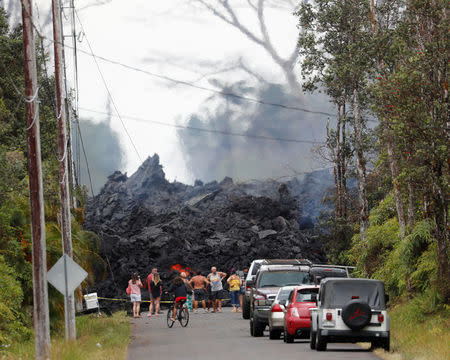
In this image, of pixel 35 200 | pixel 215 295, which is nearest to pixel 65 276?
A: pixel 35 200

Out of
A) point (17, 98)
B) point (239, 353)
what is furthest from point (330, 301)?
point (17, 98)

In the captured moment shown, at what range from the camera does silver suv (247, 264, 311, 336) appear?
25.0 meters

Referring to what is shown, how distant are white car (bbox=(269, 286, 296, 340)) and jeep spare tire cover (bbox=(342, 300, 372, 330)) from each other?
15.3 ft

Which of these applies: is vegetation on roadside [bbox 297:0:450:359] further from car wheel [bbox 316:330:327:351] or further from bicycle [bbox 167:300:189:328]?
bicycle [bbox 167:300:189:328]

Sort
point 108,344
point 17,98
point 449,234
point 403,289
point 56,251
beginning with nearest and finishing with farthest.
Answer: point 108,344
point 449,234
point 56,251
point 403,289
point 17,98

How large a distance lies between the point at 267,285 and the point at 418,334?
6.95 metres

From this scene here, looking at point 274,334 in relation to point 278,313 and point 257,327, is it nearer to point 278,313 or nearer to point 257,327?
point 278,313

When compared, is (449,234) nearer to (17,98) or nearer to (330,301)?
(330,301)

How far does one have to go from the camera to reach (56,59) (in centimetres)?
2636

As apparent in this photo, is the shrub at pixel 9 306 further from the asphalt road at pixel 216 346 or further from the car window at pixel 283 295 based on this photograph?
the car window at pixel 283 295

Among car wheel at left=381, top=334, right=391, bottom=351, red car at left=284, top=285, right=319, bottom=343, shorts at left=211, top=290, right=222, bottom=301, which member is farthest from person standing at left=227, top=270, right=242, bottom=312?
car wheel at left=381, top=334, right=391, bottom=351

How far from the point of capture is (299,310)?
21.4 metres

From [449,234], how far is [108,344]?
1024 centimetres

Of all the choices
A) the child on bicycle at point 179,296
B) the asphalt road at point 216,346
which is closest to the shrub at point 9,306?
the asphalt road at point 216,346
